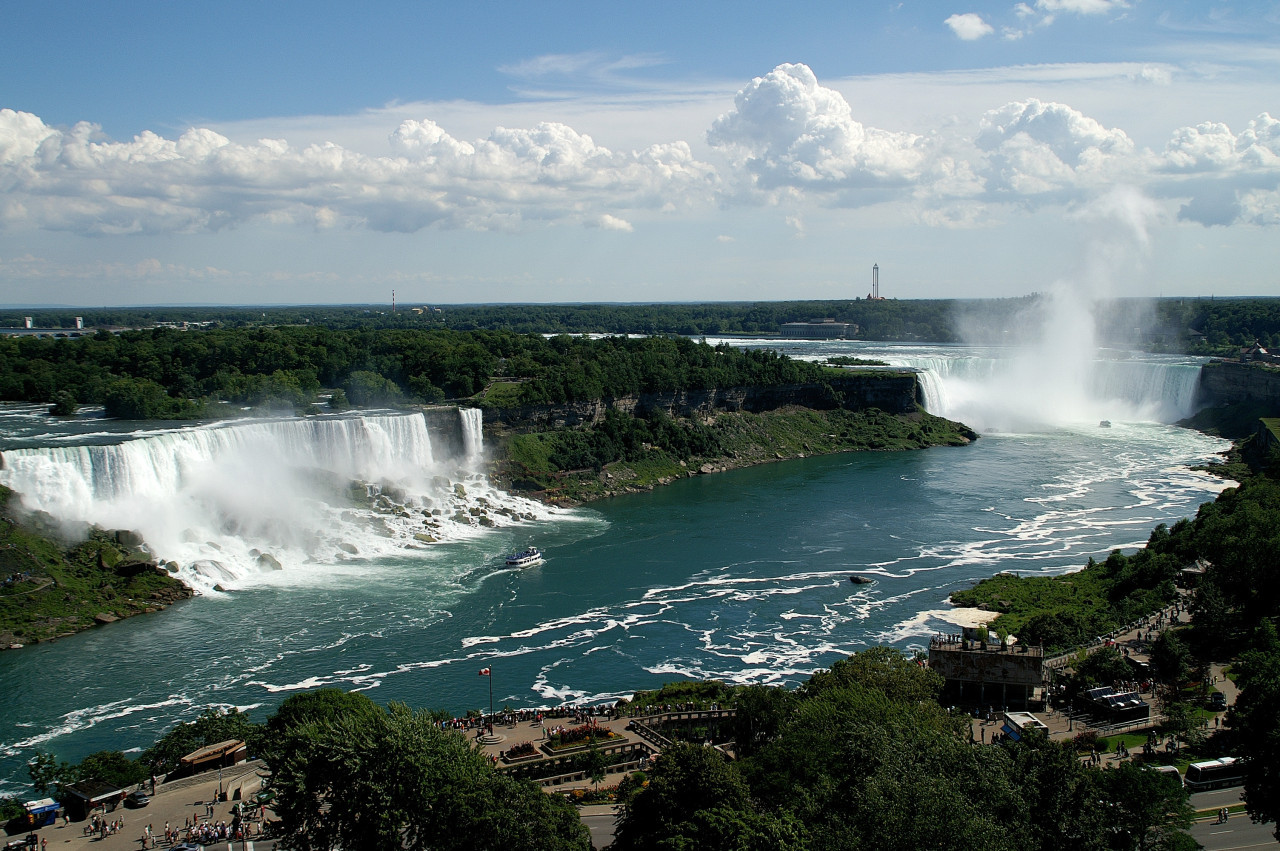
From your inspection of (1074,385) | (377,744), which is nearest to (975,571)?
(377,744)

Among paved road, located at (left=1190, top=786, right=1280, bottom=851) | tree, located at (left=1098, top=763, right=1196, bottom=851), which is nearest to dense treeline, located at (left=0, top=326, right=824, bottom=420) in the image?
paved road, located at (left=1190, top=786, right=1280, bottom=851)

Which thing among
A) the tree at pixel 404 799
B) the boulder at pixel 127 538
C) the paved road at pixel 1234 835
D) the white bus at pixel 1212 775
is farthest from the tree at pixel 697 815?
the boulder at pixel 127 538

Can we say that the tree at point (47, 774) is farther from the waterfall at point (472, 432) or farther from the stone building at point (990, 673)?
the waterfall at point (472, 432)

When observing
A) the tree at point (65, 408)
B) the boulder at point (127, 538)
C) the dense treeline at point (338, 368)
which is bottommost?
the boulder at point (127, 538)

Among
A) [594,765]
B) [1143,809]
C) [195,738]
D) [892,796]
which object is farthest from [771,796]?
[195,738]

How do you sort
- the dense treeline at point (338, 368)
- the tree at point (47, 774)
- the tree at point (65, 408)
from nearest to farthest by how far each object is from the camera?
the tree at point (47, 774), the tree at point (65, 408), the dense treeline at point (338, 368)

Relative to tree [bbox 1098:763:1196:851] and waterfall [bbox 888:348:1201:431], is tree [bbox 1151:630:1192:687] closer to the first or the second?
tree [bbox 1098:763:1196:851]

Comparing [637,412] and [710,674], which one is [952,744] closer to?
[710,674]
